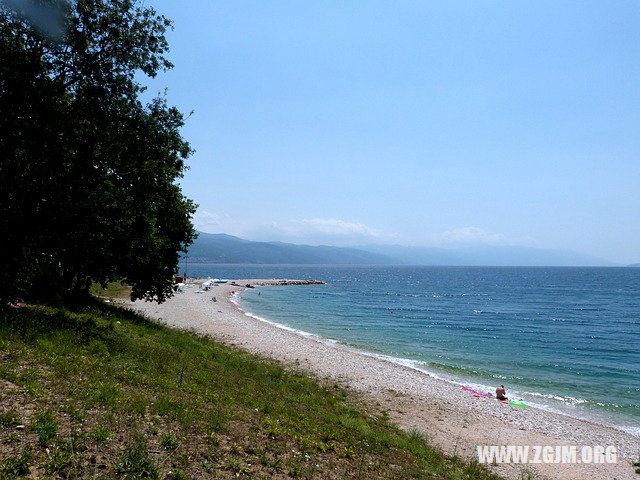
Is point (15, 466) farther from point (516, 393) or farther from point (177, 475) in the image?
point (516, 393)

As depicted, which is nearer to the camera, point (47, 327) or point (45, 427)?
point (45, 427)

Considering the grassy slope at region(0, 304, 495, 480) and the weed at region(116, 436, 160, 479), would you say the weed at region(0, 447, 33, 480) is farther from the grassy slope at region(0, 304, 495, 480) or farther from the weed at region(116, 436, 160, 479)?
the weed at region(116, 436, 160, 479)

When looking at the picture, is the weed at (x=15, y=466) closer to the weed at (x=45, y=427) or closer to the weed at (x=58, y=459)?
the weed at (x=58, y=459)

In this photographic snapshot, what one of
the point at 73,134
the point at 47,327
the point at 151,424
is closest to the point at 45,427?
the point at 151,424

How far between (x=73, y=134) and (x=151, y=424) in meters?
12.8

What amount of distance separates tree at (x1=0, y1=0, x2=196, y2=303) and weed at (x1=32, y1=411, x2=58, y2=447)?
30.7 ft

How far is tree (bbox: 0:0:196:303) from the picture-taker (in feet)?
48.4

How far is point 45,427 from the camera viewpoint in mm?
7445

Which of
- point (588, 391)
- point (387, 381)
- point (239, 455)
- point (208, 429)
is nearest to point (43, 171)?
point (208, 429)

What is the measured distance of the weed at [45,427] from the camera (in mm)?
7131

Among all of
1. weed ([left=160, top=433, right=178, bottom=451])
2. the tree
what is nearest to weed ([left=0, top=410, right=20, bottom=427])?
weed ([left=160, top=433, right=178, bottom=451])

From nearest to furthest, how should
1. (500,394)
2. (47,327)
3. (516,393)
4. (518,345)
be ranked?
(47,327), (500,394), (516,393), (518,345)

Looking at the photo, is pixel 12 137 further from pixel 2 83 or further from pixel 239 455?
pixel 239 455

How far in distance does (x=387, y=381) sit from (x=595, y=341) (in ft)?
128
